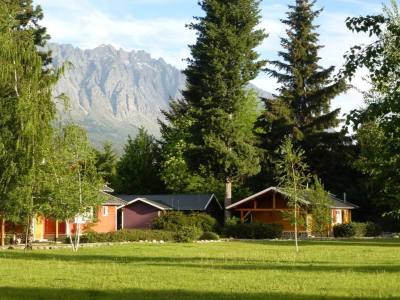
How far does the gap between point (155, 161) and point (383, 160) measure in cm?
6291

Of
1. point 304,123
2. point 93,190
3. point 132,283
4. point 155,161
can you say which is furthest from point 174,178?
point 132,283

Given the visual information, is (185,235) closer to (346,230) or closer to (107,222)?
(107,222)

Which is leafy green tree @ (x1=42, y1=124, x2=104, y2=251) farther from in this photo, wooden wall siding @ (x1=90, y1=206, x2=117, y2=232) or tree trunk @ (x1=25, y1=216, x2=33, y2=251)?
wooden wall siding @ (x1=90, y1=206, x2=117, y2=232)

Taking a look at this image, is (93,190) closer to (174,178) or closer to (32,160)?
(32,160)

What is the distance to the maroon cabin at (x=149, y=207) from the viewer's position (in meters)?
57.0

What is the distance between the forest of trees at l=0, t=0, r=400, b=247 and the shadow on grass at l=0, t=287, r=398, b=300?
3.49 metres

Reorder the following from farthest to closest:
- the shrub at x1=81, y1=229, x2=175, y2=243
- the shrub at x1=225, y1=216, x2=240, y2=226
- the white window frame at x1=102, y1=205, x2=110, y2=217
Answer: the white window frame at x1=102, y1=205, x2=110, y2=217 < the shrub at x1=225, y1=216, x2=240, y2=226 < the shrub at x1=81, y1=229, x2=175, y2=243

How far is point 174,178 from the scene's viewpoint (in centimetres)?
6825

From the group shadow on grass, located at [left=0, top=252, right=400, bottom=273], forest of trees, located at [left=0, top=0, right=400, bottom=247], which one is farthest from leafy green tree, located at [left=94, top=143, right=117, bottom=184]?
shadow on grass, located at [left=0, top=252, right=400, bottom=273]

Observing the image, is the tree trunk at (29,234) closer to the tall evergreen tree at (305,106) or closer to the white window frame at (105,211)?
the white window frame at (105,211)

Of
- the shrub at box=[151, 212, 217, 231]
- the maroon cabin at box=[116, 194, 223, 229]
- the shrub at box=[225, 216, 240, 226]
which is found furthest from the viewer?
the maroon cabin at box=[116, 194, 223, 229]

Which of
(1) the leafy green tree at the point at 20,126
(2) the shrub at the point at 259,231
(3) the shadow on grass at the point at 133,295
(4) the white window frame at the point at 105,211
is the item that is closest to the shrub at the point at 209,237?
(2) the shrub at the point at 259,231

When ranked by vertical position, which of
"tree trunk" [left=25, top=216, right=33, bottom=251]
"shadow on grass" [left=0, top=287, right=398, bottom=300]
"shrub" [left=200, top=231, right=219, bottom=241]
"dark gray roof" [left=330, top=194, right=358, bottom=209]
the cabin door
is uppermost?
"dark gray roof" [left=330, top=194, right=358, bottom=209]

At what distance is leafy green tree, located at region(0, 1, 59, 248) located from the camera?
30.2 meters
